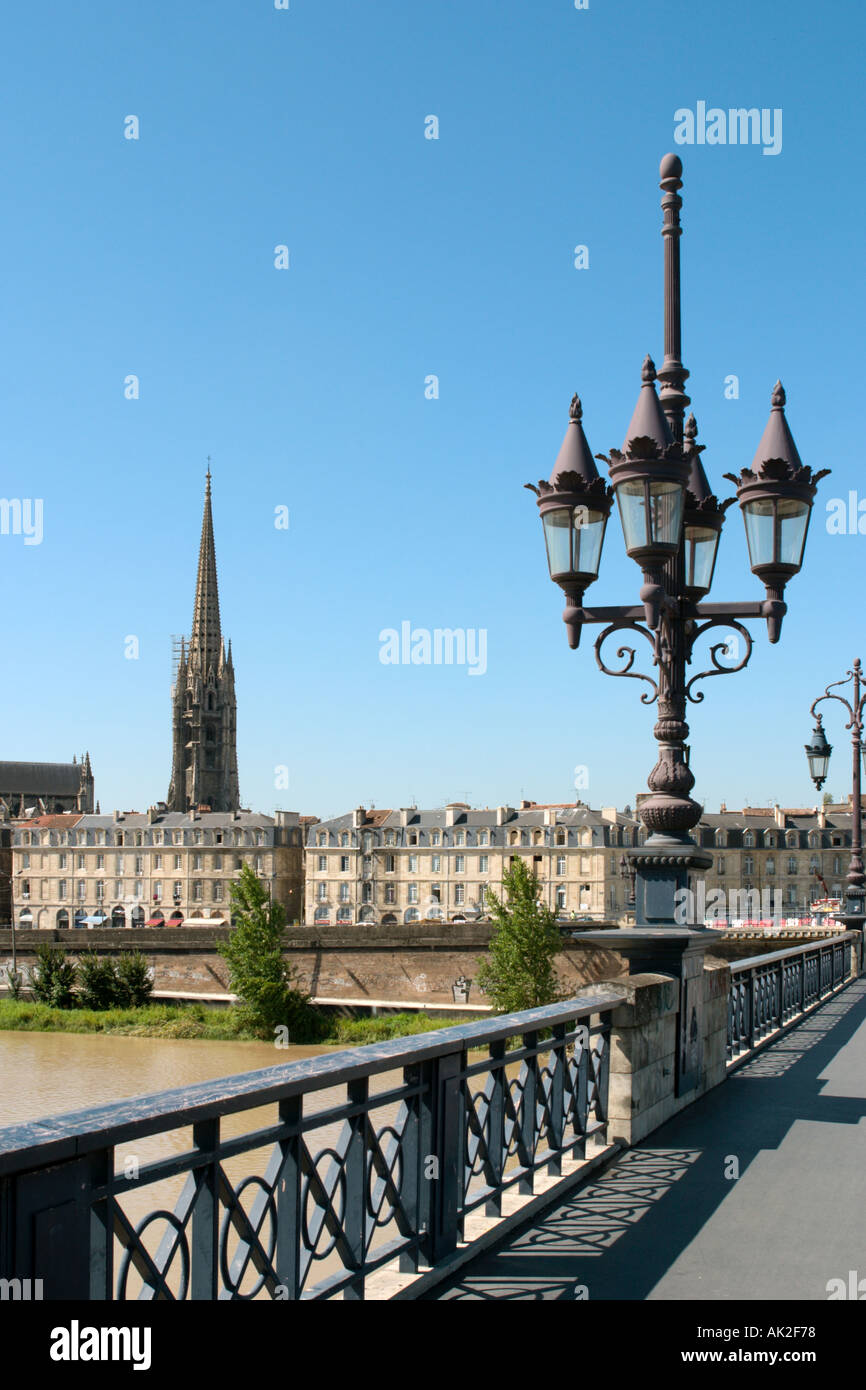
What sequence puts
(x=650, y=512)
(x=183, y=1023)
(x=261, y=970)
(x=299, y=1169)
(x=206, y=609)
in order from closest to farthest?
(x=299, y=1169), (x=650, y=512), (x=183, y=1023), (x=261, y=970), (x=206, y=609)

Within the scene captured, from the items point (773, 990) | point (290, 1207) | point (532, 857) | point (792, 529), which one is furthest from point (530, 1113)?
point (532, 857)

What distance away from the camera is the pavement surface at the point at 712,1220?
186 inches

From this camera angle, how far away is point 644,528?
8.26 metres

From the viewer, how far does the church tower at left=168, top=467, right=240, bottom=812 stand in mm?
118438

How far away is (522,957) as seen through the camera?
5012 cm

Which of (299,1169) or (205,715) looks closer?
(299,1169)

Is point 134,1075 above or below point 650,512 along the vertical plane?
below

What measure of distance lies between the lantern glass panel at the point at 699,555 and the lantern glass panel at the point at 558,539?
1.50 meters

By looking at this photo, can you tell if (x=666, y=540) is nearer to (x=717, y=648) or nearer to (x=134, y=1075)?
(x=717, y=648)

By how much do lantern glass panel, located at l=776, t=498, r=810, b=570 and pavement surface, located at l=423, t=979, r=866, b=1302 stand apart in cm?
379

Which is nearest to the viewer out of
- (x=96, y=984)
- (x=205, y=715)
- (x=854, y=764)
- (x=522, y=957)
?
(x=854, y=764)

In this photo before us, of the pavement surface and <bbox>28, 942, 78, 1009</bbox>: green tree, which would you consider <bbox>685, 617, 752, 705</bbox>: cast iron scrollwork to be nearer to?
the pavement surface

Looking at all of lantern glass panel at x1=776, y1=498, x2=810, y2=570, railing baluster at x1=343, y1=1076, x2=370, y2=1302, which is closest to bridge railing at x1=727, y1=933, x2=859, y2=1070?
lantern glass panel at x1=776, y1=498, x2=810, y2=570

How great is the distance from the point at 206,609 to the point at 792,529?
125 m
